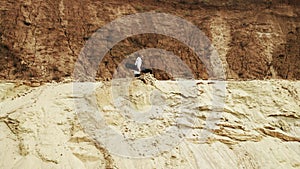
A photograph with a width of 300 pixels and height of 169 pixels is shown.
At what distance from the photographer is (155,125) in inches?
349

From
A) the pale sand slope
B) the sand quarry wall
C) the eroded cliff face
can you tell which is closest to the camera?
the pale sand slope

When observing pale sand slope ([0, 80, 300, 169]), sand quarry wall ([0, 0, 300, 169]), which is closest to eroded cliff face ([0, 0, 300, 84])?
sand quarry wall ([0, 0, 300, 169])

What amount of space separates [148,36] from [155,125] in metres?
5.28

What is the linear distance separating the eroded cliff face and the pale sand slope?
1.77 metres

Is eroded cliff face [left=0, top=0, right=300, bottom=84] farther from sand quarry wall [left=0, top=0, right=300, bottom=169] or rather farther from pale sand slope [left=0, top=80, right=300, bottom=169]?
pale sand slope [left=0, top=80, right=300, bottom=169]

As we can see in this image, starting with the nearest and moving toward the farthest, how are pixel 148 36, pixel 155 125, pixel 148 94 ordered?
pixel 155 125 → pixel 148 94 → pixel 148 36

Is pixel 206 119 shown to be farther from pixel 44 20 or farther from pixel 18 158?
pixel 44 20

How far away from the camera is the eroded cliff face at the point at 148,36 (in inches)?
445

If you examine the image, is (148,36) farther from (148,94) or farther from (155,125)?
(155,125)

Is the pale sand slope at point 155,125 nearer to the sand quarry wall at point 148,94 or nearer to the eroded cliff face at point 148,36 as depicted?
the sand quarry wall at point 148,94

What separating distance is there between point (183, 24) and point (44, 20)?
5.64 meters

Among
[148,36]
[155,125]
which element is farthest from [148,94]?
[148,36]

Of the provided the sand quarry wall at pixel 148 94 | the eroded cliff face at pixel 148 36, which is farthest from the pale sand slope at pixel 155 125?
the eroded cliff face at pixel 148 36

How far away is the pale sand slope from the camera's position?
7.90m
